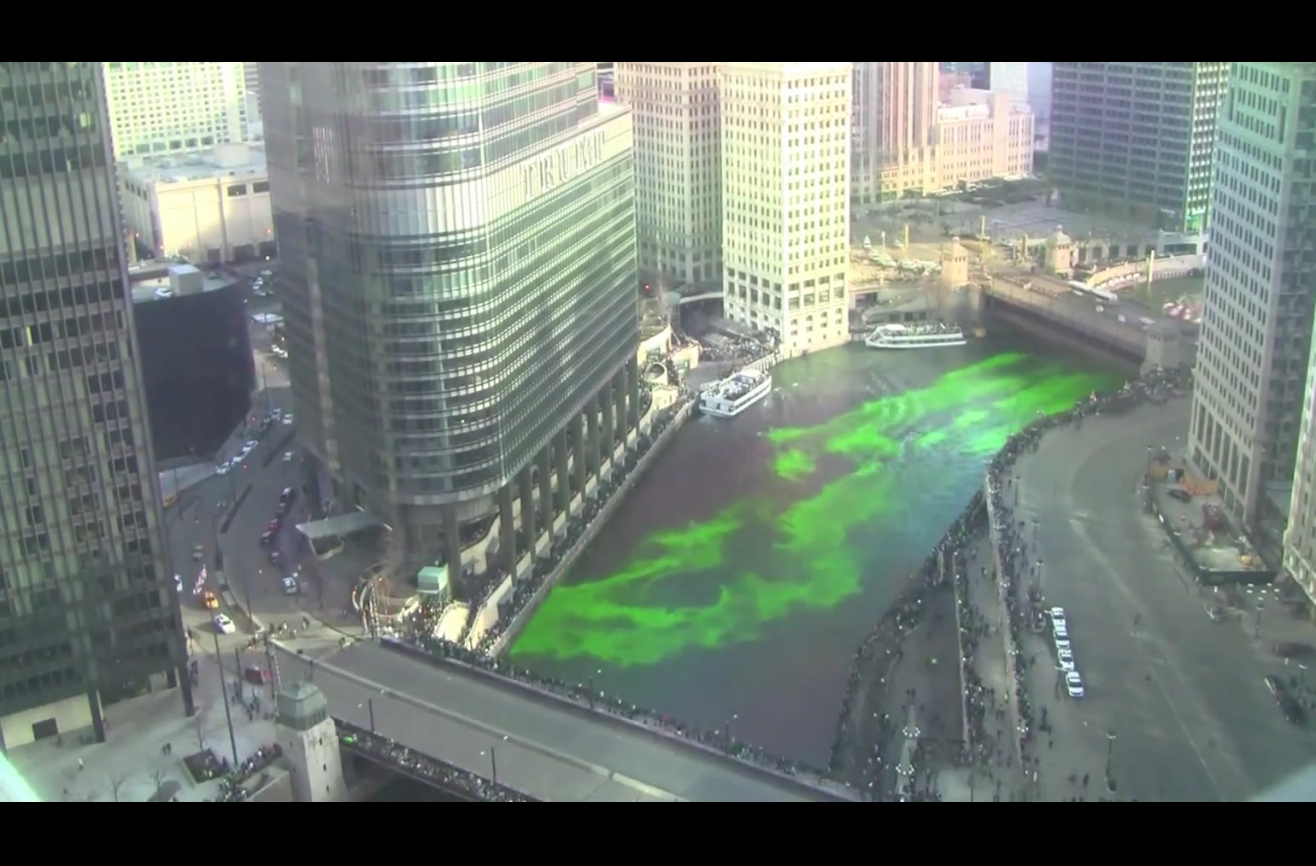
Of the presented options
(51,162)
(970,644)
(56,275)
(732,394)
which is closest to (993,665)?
(970,644)

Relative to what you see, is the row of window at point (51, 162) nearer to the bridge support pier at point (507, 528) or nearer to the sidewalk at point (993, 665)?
the bridge support pier at point (507, 528)

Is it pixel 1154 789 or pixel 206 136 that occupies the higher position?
pixel 206 136

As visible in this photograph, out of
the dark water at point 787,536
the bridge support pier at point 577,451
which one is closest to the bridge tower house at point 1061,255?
the dark water at point 787,536

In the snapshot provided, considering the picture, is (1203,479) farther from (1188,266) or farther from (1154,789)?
(1188,266)

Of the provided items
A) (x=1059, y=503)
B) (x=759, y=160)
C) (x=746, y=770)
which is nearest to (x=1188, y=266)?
(x=759, y=160)

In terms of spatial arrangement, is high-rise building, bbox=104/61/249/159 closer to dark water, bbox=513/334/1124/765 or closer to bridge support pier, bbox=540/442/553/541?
dark water, bbox=513/334/1124/765

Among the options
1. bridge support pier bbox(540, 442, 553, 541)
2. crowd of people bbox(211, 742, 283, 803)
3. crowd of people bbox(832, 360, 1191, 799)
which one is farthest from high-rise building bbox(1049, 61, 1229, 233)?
crowd of people bbox(211, 742, 283, 803)
